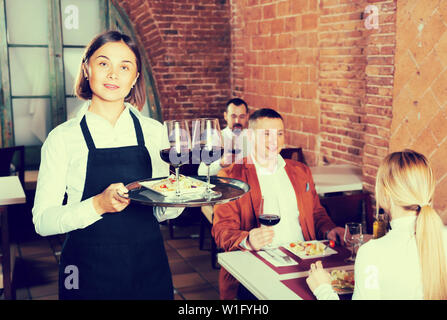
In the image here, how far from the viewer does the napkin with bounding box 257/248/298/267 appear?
2.12m

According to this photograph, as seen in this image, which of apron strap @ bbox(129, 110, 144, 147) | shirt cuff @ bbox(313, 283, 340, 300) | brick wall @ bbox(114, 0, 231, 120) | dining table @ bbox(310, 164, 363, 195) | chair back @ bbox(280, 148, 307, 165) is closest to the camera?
shirt cuff @ bbox(313, 283, 340, 300)

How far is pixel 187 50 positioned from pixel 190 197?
216 inches

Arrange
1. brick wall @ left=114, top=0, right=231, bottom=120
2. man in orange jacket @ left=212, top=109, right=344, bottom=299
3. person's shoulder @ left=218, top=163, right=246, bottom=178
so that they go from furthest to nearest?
brick wall @ left=114, top=0, right=231, bottom=120, person's shoulder @ left=218, top=163, right=246, bottom=178, man in orange jacket @ left=212, top=109, right=344, bottom=299

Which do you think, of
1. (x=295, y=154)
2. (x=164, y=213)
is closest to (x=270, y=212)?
(x=164, y=213)

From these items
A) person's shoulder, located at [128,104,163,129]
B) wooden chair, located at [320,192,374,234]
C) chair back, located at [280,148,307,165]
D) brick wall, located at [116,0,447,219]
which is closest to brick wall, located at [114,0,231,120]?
brick wall, located at [116,0,447,219]

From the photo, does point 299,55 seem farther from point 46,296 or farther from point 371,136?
point 46,296

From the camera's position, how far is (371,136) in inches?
155

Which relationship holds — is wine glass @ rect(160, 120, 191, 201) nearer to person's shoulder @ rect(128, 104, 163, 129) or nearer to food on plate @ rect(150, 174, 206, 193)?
food on plate @ rect(150, 174, 206, 193)

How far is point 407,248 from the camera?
163cm

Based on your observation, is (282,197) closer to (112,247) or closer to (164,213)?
(164,213)

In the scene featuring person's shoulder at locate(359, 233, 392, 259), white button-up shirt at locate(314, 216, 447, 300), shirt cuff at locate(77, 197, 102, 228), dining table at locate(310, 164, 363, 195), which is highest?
shirt cuff at locate(77, 197, 102, 228)

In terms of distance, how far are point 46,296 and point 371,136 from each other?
2.77 metres

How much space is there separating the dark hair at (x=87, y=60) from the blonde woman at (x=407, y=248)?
0.92 metres

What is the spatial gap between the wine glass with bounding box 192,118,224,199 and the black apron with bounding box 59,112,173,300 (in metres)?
0.24
